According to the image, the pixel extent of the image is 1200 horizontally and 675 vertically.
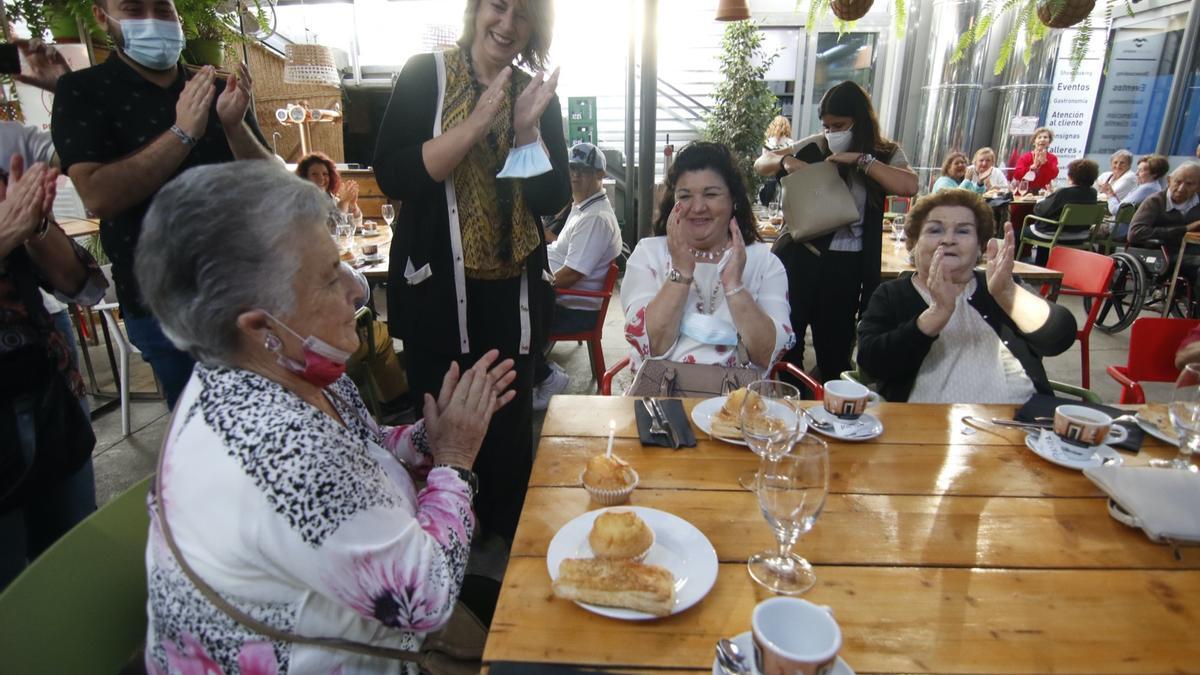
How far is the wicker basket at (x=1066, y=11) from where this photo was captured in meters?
2.25

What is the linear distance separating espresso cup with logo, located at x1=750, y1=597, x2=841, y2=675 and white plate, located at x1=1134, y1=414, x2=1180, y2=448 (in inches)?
50.7

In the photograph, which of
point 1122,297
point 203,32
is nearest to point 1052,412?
point 203,32

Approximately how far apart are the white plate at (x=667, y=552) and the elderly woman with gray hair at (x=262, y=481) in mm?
179

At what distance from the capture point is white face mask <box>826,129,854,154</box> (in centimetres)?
311

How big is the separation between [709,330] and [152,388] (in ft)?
12.7

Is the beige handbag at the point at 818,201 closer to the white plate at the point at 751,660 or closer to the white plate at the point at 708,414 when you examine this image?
the white plate at the point at 708,414

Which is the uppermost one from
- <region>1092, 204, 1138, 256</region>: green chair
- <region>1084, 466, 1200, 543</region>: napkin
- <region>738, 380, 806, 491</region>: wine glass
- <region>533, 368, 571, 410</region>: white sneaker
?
<region>738, 380, 806, 491</region>: wine glass

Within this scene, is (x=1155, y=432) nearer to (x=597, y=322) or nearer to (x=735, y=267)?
(x=735, y=267)

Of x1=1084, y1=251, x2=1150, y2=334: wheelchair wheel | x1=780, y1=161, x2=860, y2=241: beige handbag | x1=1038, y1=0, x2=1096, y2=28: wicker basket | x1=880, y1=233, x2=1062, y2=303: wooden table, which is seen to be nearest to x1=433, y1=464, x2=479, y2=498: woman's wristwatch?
x1=780, y1=161, x2=860, y2=241: beige handbag

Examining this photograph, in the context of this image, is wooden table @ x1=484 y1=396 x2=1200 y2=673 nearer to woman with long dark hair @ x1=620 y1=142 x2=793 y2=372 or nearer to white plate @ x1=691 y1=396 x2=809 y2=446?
white plate @ x1=691 y1=396 x2=809 y2=446

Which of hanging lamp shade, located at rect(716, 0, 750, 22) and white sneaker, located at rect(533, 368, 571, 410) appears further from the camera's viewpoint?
hanging lamp shade, located at rect(716, 0, 750, 22)

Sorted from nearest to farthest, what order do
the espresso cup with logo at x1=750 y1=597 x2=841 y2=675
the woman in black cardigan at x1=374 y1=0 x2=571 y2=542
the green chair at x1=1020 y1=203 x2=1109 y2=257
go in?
1. the espresso cup with logo at x1=750 y1=597 x2=841 y2=675
2. the woman in black cardigan at x1=374 y1=0 x2=571 y2=542
3. the green chair at x1=1020 y1=203 x2=1109 y2=257

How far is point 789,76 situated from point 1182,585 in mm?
9052

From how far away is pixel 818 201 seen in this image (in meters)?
3.07
